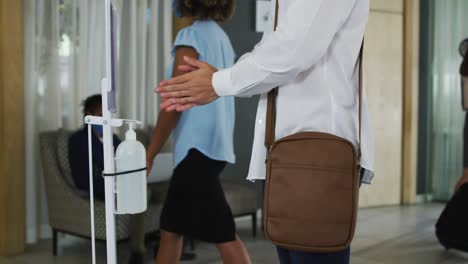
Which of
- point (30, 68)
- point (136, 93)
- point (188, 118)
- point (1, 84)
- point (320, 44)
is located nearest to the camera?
point (320, 44)

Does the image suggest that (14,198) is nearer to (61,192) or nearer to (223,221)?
(61,192)

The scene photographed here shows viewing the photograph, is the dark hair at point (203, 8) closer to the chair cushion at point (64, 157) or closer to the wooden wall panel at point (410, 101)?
the chair cushion at point (64, 157)

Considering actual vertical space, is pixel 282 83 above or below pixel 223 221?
above

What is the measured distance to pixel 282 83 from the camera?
3.98 ft

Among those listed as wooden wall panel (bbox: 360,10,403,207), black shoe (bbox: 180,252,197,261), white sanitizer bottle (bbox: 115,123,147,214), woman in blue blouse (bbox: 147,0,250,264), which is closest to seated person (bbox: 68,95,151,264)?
black shoe (bbox: 180,252,197,261)

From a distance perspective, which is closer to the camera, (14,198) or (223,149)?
(223,149)

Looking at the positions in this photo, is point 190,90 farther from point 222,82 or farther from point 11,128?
point 11,128

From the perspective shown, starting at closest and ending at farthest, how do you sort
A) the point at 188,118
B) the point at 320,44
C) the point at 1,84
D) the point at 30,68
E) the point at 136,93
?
1. the point at 320,44
2. the point at 188,118
3. the point at 1,84
4. the point at 30,68
5. the point at 136,93

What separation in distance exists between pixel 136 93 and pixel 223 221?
7.93ft

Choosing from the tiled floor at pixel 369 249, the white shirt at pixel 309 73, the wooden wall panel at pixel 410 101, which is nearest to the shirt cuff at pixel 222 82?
the white shirt at pixel 309 73

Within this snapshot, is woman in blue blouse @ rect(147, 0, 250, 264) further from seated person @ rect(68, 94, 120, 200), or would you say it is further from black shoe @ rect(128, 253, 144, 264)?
seated person @ rect(68, 94, 120, 200)

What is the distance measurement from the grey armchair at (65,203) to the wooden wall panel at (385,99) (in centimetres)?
275

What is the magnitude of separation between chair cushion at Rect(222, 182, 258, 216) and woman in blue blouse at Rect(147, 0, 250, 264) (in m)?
1.78

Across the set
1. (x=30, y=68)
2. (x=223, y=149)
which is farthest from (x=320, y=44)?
(x=30, y=68)
